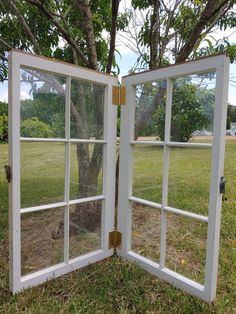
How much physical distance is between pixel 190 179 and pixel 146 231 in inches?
20.9

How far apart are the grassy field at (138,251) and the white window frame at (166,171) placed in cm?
5

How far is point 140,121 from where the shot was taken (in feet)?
6.84

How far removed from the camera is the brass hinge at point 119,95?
2.07m

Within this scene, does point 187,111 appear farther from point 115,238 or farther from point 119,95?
point 115,238

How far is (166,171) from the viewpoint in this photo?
6.27 ft

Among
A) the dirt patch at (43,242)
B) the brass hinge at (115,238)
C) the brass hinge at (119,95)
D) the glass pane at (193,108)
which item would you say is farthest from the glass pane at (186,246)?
the brass hinge at (119,95)

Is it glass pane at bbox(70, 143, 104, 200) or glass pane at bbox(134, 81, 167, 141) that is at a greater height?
glass pane at bbox(134, 81, 167, 141)

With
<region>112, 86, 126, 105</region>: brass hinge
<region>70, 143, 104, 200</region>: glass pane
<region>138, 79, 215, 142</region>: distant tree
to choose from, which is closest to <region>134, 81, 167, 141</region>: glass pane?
<region>138, 79, 215, 142</region>: distant tree

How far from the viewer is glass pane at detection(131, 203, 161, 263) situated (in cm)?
202

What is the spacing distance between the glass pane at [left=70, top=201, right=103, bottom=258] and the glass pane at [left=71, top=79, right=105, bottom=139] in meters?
0.52

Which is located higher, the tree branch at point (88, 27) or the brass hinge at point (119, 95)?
the tree branch at point (88, 27)

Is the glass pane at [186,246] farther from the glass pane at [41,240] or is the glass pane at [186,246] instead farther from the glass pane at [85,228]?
the glass pane at [41,240]

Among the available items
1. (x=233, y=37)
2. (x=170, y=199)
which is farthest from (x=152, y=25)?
(x=170, y=199)

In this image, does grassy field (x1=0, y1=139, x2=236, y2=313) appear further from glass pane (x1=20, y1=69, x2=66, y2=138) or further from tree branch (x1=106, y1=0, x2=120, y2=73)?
tree branch (x1=106, y1=0, x2=120, y2=73)
